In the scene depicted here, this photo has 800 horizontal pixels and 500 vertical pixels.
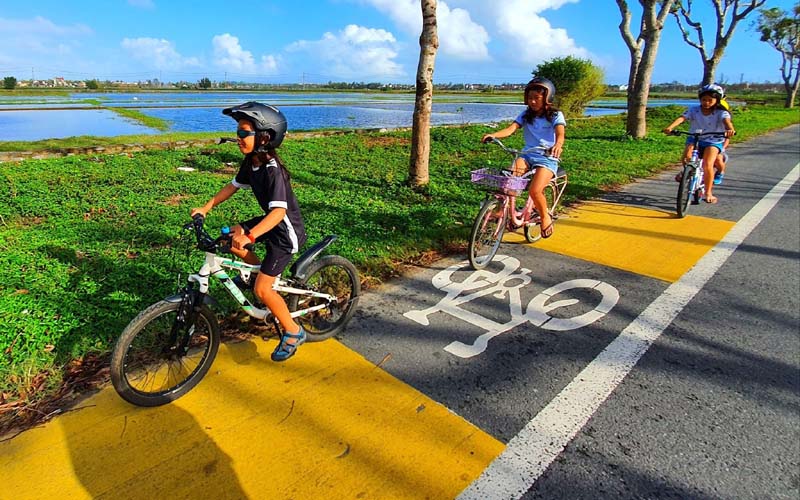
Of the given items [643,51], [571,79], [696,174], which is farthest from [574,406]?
[571,79]

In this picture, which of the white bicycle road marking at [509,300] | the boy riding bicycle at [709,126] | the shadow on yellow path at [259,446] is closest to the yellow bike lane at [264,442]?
the shadow on yellow path at [259,446]

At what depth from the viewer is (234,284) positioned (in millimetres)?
2719

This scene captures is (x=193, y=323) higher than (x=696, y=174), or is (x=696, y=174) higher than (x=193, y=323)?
(x=696, y=174)

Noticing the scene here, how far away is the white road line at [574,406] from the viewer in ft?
6.62

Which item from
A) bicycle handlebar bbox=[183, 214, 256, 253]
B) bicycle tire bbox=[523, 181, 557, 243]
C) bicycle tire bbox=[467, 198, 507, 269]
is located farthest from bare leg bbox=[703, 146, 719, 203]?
bicycle handlebar bbox=[183, 214, 256, 253]

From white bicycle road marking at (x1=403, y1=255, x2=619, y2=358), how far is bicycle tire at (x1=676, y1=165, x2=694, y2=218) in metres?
3.18

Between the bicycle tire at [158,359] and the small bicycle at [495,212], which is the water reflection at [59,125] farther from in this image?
the small bicycle at [495,212]

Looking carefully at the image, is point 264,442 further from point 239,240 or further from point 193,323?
point 239,240

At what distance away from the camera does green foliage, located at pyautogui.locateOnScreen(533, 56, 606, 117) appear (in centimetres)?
2214

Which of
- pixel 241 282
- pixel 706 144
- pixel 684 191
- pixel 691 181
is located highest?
pixel 706 144

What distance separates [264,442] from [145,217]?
4.01m

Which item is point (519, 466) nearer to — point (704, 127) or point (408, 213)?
point (408, 213)

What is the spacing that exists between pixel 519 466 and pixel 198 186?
626cm

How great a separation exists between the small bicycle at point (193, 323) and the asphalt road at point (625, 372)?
0.45 metres
